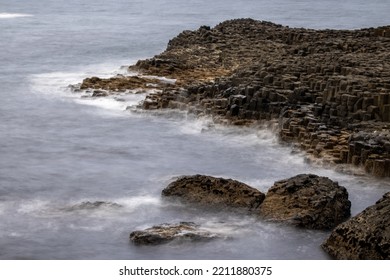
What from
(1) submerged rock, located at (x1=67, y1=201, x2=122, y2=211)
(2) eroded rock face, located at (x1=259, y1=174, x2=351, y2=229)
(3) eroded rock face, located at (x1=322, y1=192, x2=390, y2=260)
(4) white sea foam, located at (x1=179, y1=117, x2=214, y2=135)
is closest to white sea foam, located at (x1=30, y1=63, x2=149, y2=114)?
(4) white sea foam, located at (x1=179, y1=117, x2=214, y2=135)

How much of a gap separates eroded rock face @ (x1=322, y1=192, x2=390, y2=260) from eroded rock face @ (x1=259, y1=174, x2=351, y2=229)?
0.77 meters

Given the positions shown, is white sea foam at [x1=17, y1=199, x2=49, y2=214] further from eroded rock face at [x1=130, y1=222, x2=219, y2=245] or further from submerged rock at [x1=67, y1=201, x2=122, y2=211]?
eroded rock face at [x1=130, y1=222, x2=219, y2=245]

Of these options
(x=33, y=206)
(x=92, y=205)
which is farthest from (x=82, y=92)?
(x=92, y=205)

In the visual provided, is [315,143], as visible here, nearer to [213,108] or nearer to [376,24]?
[213,108]

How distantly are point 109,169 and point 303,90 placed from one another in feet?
16.4

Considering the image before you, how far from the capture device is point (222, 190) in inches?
497

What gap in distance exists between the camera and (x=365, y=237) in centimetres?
1042

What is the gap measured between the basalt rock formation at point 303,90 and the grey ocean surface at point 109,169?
53 centimetres

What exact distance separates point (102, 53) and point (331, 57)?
547 inches

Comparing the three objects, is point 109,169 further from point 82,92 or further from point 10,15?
point 10,15

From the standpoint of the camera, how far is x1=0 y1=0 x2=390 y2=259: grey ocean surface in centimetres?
1126

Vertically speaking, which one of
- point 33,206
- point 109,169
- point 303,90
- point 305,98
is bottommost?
point 33,206

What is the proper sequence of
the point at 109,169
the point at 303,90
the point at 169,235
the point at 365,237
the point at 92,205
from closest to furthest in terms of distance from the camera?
the point at 365,237 < the point at 169,235 < the point at 92,205 < the point at 109,169 < the point at 303,90

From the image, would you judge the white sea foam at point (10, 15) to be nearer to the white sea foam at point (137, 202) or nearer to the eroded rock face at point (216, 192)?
the white sea foam at point (137, 202)
